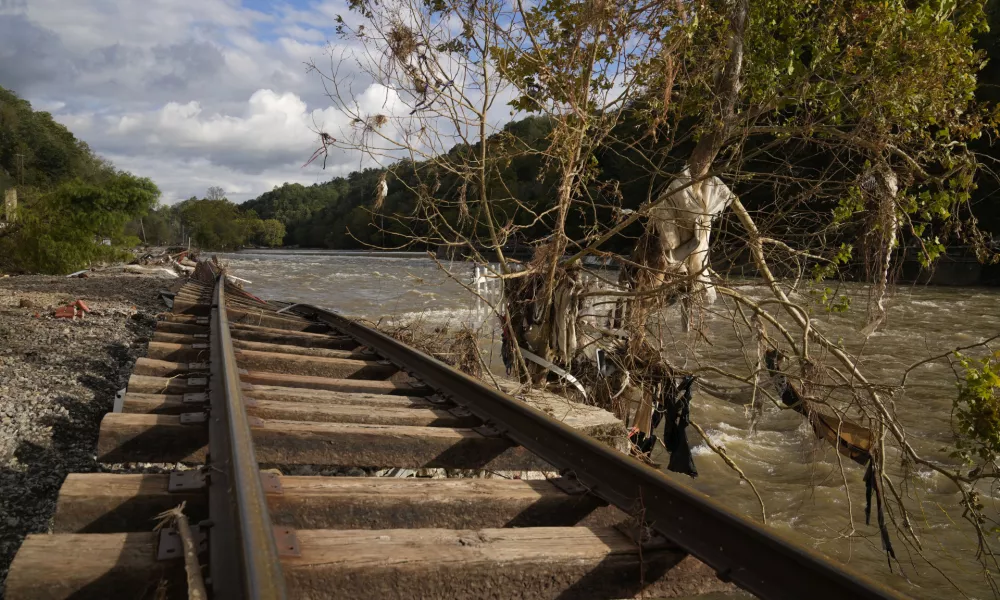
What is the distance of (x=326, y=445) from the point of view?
2.77 meters

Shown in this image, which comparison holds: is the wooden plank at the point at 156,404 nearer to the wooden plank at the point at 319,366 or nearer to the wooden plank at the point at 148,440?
the wooden plank at the point at 148,440

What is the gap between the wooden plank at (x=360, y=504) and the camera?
198cm

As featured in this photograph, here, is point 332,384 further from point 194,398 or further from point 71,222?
point 71,222

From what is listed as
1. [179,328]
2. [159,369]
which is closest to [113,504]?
[159,369]

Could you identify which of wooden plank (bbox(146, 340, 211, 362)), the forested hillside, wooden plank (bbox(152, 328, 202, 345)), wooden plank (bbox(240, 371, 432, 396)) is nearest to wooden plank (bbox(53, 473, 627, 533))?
wooden plank (bbox(240, 371, 432, 396))

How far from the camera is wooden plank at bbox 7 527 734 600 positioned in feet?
5.23

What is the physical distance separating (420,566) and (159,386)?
2296 mm

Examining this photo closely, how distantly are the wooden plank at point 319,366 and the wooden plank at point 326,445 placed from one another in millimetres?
1586

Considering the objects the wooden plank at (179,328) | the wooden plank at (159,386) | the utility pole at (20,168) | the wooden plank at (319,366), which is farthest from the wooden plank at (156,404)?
the utility pole at (20,168)

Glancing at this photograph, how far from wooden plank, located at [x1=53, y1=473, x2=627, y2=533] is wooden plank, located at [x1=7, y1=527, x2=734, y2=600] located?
229 mm

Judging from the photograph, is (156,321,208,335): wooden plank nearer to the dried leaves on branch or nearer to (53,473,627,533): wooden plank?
the dried leaves on branch

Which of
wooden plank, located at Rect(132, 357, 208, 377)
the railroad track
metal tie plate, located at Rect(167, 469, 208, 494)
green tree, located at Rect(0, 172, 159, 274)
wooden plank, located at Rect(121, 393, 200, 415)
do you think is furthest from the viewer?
green tree, located at Rect(0, 172, 159, 274)

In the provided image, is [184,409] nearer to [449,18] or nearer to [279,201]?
[449,18]

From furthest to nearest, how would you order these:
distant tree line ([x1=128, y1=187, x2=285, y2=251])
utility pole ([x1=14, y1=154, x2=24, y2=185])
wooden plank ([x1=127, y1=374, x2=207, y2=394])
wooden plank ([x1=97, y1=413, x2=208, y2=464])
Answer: distant tree line ([x1=128, y1=187, x2=285, y2=251]) → utility pole ([x1=14, y1=154, x2=24, y2=185]) → wooden plank ([x1=127, y1=374, x2=207, y2=394]) → wooden plank ([x1=97, y1=413, x2=208, y2=464])
